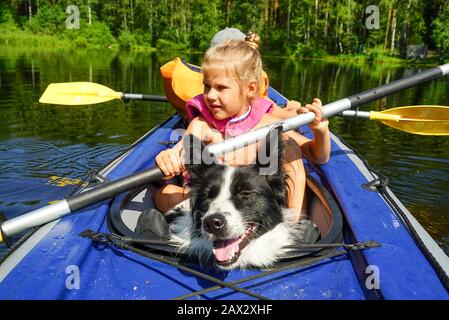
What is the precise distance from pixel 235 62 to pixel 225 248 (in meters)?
1.29

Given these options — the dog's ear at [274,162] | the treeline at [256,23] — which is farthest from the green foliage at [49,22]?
the dog's ear at [274,162]

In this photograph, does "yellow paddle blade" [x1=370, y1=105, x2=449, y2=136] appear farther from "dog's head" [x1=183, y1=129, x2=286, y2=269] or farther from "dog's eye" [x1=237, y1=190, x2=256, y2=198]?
"dog's eye" [x1=237, y1=190, x2=256, y2=198]

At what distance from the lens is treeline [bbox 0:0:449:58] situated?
1391 inches

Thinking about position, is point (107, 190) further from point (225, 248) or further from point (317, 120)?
point (317, 120)

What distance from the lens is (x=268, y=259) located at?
2.36 m

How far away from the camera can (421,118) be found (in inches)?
193

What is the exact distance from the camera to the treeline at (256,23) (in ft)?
116

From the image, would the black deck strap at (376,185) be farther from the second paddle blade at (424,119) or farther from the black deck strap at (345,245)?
the second paddle blade at (424,119)

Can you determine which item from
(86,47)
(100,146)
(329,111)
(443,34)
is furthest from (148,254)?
(86,47)

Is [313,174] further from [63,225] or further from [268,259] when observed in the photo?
[63,225]

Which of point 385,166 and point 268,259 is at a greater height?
point 268,259

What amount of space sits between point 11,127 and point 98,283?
719 centimetres
